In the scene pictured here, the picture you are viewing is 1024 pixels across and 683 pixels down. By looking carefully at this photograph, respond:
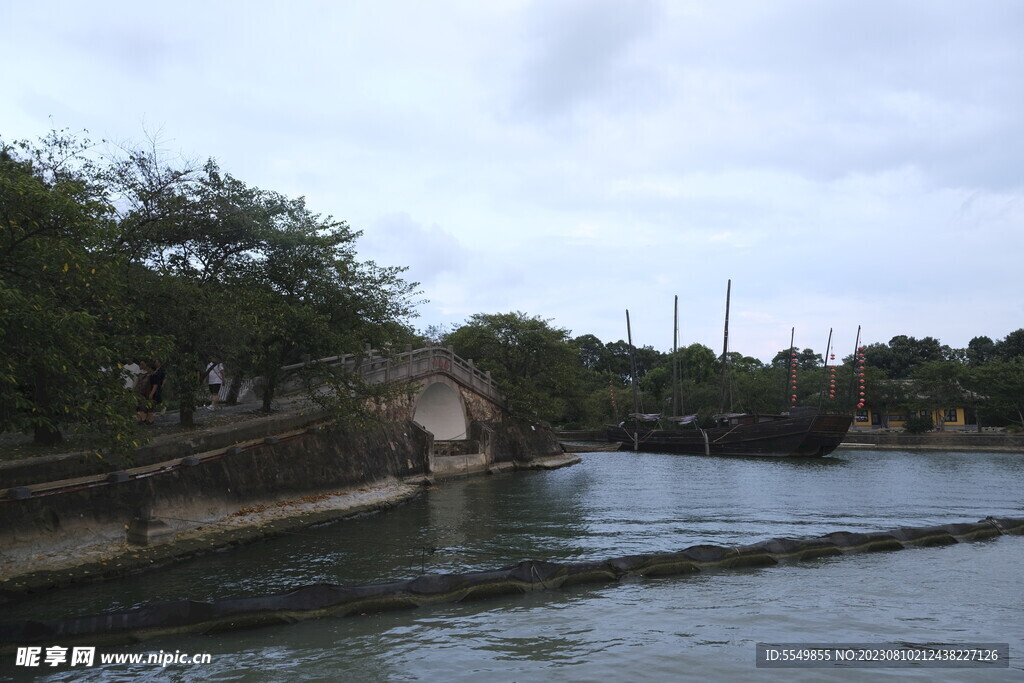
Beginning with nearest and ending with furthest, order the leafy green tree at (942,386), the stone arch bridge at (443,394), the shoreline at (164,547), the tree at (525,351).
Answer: the shoreline at (164,547)
the stone arch bridge at (443,394)
the tree at (525,351)
the leafy green tree at (942,386)

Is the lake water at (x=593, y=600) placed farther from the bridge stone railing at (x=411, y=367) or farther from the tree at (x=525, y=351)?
the tree at (x=525, y=351)

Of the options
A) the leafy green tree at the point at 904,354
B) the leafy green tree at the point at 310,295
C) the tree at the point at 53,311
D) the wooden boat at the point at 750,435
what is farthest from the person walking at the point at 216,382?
the leafy green tree at the point at 904,354

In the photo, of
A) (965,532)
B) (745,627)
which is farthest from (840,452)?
(745,627)

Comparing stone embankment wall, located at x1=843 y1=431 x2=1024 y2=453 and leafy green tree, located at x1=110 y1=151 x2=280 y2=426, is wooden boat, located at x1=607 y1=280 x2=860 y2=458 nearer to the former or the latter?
stone embankment wall, located at x1=843 y1=431 x2=1024 y2=453

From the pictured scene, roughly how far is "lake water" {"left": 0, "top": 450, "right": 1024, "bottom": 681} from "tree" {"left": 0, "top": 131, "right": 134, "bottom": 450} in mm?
3365

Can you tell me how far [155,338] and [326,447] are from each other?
1021 cm

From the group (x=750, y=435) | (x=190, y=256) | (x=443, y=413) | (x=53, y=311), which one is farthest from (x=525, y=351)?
(x=53, y=311)

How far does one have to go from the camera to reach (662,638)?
10562 mm

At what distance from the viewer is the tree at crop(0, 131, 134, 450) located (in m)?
11.6

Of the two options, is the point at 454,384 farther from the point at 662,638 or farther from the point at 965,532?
the point at 662,638

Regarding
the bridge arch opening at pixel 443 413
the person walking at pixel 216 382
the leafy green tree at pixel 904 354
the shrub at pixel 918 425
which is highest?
the leafy green tree at pixel 904 354

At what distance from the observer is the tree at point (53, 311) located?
1163cm

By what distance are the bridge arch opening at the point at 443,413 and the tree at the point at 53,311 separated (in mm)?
24239

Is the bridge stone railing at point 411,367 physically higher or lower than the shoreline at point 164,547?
higher
